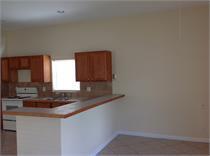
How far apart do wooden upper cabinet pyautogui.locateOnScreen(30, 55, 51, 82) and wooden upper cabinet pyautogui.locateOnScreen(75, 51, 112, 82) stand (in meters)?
1.02


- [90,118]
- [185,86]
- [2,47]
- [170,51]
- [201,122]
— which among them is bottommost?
[201,122]

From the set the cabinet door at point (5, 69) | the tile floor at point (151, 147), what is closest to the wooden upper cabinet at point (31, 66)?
the cabinet door at point (5, 69)

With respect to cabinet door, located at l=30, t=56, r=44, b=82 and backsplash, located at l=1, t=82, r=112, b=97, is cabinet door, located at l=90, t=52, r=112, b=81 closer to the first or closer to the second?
backsplash, located at l=1, t=82, r=112, b=97

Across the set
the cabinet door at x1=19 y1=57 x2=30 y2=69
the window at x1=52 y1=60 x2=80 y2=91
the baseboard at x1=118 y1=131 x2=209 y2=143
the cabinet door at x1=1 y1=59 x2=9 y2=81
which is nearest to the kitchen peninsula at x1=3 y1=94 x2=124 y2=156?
the baseboard at x1=118 y1=131 x2=209 y2=143

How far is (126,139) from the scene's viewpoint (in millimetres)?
4449

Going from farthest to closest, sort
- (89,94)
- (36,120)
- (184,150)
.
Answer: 1. (89,94)
2. (184,150)
3. (36,120)

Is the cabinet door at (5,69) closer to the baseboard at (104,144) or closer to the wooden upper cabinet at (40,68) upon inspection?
the wooden upper cabinet at (40,68)

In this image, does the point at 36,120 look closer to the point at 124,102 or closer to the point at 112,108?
the point at 112,108

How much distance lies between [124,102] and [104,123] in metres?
0.91

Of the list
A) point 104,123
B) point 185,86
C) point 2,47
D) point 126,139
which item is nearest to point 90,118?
point 104,123

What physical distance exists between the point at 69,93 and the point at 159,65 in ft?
7.95

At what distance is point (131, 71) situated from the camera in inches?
187

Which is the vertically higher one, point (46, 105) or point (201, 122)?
point (46, 105)

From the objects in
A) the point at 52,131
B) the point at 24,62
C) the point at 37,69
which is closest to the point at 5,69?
the point at 24,62
